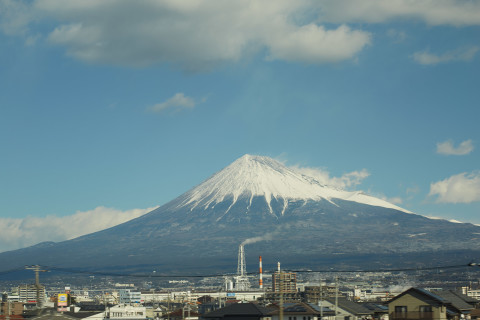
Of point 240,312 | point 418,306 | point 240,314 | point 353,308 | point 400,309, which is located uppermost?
point 418,306

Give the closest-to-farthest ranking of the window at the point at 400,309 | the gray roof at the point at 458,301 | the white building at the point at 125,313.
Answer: the window at the point at 400,309 → the gray roof at the point at 458,301 → the white building at the point at 125,313

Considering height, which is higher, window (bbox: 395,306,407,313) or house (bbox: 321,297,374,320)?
window (bbox: 395,306,407,313)

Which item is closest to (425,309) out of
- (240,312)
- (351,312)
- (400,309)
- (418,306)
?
(418,306)

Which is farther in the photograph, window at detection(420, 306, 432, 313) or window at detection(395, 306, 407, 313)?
window at detection(395, 306, 407, 313)

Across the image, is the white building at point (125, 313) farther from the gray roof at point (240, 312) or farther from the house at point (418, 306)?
the house at point (418, 306)

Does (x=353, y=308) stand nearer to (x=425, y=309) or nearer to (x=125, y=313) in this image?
(x=125, y=313)

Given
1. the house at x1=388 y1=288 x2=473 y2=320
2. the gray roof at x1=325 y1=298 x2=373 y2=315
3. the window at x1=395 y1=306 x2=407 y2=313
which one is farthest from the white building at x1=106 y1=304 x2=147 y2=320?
the house at x1=388 y1=288 x2=473 y2=320

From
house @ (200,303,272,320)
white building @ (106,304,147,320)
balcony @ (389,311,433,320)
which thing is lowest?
white building @ (106,304,147,320)

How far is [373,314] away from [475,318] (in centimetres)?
1776

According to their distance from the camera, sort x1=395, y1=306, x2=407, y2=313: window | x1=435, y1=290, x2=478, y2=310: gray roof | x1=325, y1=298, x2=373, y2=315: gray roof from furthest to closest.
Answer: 1. x1=325, y1=298, x2=373, y2=315: gray roof
2. x1=435, y1=290, x2=478, y2=310: gray roof
3. x1=395, y1=306, x2=407, y2=313: window

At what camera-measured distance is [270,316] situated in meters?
75.4

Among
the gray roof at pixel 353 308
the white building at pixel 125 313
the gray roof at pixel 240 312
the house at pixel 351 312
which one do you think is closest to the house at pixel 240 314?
the gray roof at pixel 240 312

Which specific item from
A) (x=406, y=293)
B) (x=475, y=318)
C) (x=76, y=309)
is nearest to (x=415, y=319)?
(x=406, y=293)

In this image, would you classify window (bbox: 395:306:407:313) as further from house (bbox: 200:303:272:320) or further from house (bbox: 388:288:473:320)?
house (bbox: 200:303:272:320)
